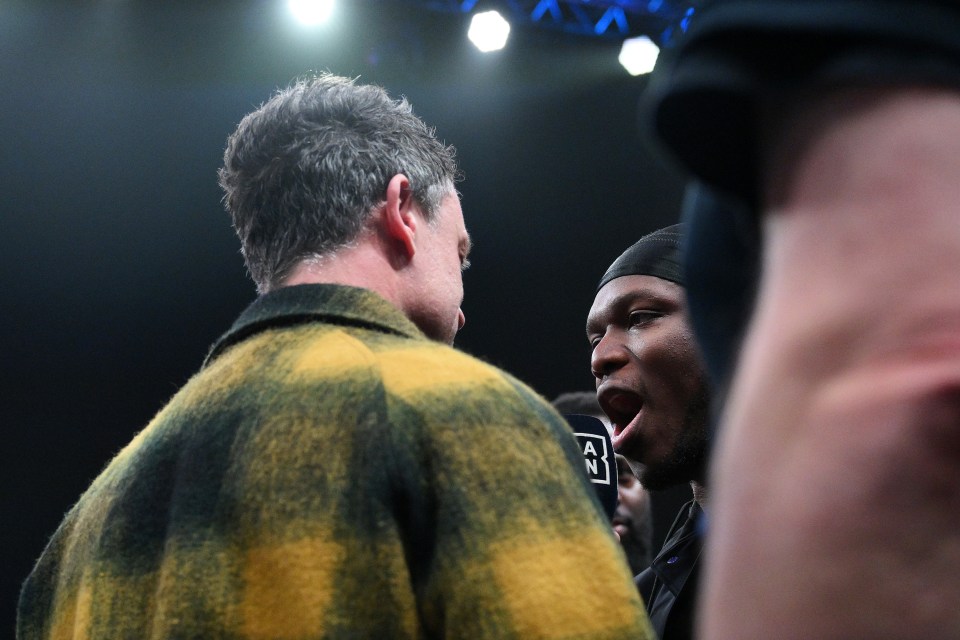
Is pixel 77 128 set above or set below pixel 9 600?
above

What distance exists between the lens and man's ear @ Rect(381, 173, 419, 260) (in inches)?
55.6

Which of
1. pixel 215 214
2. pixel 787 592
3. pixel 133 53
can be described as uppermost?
pixel 133 53

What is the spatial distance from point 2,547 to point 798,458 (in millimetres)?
5624

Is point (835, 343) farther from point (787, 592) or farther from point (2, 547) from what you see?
point (2, 547)

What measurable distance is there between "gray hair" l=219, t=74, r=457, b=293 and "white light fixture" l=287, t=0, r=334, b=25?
3856 millimetres

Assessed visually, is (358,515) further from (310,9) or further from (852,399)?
(310,9)

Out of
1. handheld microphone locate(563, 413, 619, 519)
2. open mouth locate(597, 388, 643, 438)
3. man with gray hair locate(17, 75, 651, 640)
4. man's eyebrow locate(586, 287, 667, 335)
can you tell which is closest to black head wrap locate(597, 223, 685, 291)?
man's eyebrow locate(586, 287, 667, 335)

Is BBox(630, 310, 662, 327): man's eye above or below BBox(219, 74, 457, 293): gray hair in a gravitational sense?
below

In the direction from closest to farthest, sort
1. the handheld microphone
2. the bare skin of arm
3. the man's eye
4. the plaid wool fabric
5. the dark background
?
the bare skin of arm
the plaid wool fabric
the handheld microphone
the man's eye
the dark background

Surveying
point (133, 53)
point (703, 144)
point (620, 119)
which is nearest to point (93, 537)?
point (703, 144)

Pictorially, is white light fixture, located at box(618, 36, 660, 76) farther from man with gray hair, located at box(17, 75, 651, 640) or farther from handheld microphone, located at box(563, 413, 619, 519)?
man with gray hair, located at box(17, 75, 651, 640)

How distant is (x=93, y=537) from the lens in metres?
1.21

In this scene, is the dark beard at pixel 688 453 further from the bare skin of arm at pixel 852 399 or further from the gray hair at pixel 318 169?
the bare skin of arm at pixel 852 399

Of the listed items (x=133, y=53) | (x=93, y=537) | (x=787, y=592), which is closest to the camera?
(x=787, y=592)
